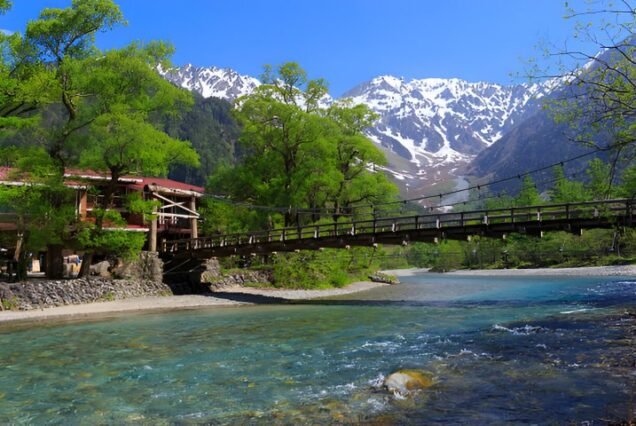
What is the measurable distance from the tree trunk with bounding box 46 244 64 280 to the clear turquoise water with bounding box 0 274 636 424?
9441mm

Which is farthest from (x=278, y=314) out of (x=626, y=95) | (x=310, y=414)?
(x=626, y=95)

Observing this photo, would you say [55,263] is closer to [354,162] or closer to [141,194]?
[141,194]

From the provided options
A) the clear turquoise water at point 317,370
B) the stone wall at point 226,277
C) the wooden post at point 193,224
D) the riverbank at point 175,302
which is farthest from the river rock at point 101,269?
the clear turquoise water at point 317,370

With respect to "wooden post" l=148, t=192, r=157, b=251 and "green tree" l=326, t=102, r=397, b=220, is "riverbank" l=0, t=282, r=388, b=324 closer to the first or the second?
Result: "wooden post" l=148, t=192, r=157, b=251

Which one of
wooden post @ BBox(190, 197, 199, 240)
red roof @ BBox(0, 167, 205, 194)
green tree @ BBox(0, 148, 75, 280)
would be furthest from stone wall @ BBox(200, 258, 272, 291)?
green tree @ BBox(0, 148, 75, 280)

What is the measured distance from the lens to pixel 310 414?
7008 millimetres

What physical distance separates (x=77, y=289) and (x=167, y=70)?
1251cm

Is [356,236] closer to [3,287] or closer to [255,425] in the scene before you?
[3,287]

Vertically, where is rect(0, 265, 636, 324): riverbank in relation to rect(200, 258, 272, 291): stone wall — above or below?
below

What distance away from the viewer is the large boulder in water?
26.0ft

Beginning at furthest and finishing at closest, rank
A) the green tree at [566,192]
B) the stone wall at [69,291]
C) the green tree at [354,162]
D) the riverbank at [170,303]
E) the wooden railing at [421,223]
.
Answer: the green tree at [566,192]
the green tree at [354,162]
the wooden railing at [421,223]
the stone wall at [69,291]
the riverbank at [170,303]

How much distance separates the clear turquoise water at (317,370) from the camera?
7055 millimetres

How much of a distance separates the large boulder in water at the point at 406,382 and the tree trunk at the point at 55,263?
75.0 feet

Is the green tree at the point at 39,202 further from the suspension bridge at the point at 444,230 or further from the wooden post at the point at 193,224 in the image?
the wooden post at the point at 193,224
